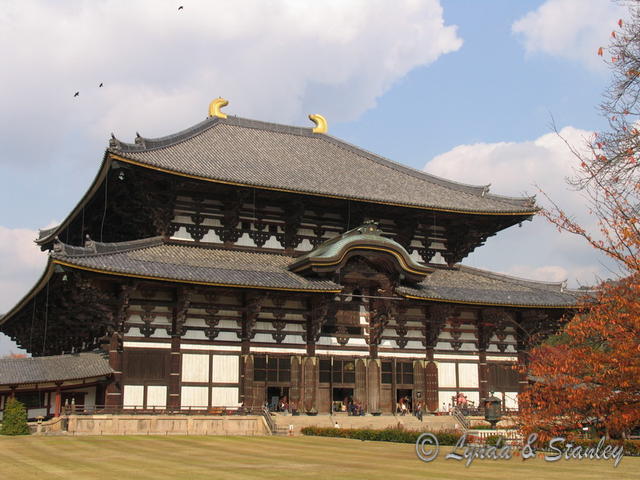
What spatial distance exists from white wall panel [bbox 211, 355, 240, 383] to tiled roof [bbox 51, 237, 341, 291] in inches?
165

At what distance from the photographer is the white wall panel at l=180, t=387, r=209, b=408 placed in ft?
116

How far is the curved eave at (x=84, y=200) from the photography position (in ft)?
120

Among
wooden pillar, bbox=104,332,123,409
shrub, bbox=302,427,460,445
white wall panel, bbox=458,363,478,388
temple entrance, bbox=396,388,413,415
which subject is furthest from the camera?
white wall panel, bbox=458,363,478,388

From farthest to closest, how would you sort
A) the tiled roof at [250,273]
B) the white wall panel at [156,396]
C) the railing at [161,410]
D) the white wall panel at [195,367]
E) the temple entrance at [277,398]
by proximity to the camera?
the temple entrance at [277,398] < the white wall panel at [195,367] < the white wall panel at [156,396] < the tiled roof at [250,273] < the railing at [161,410]

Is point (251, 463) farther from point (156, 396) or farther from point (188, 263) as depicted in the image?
point (188, 263)

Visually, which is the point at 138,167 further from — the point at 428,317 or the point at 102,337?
the point at 428,317

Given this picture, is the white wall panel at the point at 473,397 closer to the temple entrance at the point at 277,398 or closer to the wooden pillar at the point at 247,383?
the temple entrance at the point at 277,398

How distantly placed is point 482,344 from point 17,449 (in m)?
26.1

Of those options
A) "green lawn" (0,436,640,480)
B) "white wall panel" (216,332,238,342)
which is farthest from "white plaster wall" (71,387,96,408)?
"green lawn" (0,436,640,480)

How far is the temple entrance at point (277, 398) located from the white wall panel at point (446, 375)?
8.85 meters

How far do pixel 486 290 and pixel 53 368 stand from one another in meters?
23.2

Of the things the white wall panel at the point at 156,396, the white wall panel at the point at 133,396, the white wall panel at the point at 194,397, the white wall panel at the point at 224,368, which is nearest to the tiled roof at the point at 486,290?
the white wall panel at the point at 224,368

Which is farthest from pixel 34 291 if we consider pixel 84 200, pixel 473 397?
pixel 473 397

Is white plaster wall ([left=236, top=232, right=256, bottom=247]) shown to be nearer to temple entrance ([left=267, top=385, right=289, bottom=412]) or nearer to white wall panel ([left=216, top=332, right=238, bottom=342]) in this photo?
white wall panel ([left=216, top=332, right=238, bottom=342])
